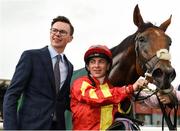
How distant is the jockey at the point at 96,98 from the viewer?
2848 mm

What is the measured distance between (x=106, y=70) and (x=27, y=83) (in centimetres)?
64

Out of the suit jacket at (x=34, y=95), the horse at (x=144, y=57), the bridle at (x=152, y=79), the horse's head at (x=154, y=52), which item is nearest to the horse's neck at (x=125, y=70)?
the horse at (x=144, y=57)

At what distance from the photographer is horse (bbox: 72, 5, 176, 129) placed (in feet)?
11.3

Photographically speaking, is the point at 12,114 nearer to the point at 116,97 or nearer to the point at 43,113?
the point at 43,113

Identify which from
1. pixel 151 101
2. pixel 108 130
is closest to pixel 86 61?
pixel 108 130

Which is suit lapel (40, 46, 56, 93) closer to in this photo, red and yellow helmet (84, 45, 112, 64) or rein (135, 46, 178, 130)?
red and yellow helmet (84, 45, 112, 64)

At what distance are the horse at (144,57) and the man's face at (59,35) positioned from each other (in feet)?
2.77

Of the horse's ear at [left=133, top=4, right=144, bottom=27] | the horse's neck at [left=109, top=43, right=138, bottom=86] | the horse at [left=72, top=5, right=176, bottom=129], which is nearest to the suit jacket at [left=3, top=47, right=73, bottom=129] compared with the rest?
the horse at [left=72, top=5, right=176, bottom=129]

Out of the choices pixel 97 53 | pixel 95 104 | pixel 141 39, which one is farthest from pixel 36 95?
pixel 141 39

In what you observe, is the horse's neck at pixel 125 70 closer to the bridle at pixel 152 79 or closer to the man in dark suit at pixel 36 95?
the bridle at pixel 152 79

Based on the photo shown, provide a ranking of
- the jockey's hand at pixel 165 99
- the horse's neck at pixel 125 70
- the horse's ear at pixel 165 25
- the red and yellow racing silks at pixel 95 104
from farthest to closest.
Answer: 1. the horse's ear at pixel 165 25
2. the horse's neck at pixel 125 70
3. the jockey's hand at pixel 165 99
4. the red and yellow racing silks at pixel 95 104

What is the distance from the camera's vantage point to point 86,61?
3100 mm

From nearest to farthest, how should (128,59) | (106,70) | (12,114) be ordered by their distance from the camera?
(12,114) < (106,70) < (128,59)

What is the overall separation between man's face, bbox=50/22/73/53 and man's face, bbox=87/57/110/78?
28 cm
